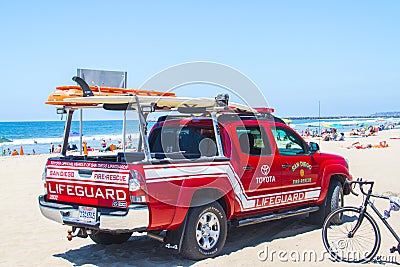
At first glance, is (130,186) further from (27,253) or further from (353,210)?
(353,210)

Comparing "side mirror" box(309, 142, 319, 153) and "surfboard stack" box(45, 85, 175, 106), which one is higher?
"surfboard stack" box(45, 85, 175, 106)

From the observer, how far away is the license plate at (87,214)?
6.20m

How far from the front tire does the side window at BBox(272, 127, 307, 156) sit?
1.84m

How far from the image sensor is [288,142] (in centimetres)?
858

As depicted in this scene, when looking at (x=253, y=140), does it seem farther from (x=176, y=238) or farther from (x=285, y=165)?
(x=176, y=238)

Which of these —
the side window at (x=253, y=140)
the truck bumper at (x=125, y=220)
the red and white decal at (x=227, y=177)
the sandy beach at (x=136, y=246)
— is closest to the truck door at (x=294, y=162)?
the red and white decal at (x=227, y=177)

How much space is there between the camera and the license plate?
20.4ft

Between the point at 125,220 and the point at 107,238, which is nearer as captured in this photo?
the point at 125,220

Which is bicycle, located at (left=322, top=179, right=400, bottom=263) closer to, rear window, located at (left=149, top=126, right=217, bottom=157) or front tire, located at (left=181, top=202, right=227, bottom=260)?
front tire, located at (left=181, top=202, right=227, bottom=260)

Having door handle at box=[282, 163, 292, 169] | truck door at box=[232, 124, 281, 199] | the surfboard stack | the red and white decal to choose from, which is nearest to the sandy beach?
the red and white decal

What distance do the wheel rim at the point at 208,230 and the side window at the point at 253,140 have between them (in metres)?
1.15

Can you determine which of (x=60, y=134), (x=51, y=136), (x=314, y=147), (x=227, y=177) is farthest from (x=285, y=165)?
(x=60, y=134)

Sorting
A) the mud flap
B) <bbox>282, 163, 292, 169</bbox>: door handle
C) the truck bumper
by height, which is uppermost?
<bbox>282, 163, 292, 169</bbox>: door handle

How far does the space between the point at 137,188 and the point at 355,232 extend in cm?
303
